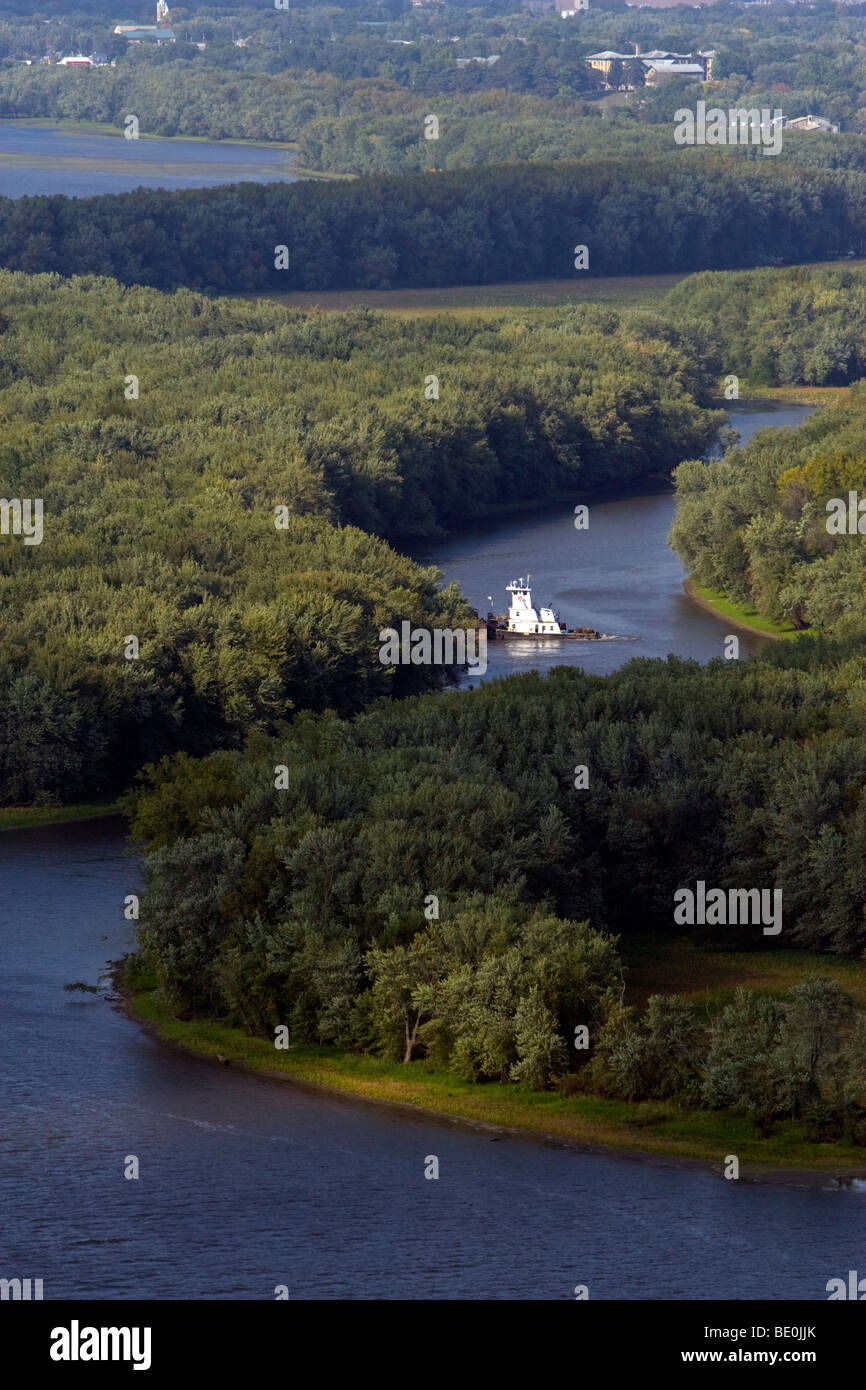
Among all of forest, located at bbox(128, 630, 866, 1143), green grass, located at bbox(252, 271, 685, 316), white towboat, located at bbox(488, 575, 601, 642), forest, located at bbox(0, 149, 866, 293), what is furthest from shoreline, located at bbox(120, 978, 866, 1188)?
green grass, located at bbox(252, 271, 685, 316)

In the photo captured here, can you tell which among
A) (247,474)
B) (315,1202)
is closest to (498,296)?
(247,474)

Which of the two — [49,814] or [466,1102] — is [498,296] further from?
[466,1102]

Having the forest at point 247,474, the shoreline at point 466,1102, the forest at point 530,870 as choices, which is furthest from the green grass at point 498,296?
the shoreline at point 466,1102

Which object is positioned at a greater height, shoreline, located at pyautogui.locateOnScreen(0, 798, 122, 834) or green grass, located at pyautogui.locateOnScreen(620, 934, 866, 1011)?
green grass, located at pyautogui.locateOnScreen(620, 934, 866, 1011)

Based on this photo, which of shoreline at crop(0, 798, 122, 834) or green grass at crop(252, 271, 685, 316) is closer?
shoreline at crop(0, 798, 122, 834)

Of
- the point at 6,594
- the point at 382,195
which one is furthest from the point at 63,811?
the point at 382,195

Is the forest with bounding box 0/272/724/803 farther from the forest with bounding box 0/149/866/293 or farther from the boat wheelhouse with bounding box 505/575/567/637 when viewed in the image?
the forest with bounding box 0/149/866/293
